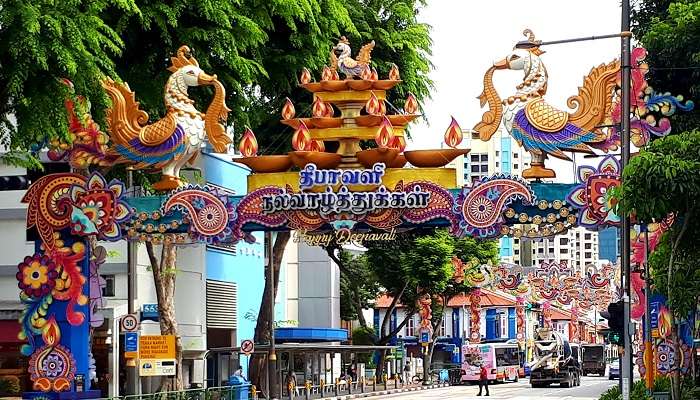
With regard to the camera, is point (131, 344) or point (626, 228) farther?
point (131, 344)

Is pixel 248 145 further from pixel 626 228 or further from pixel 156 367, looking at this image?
pixel 626 228

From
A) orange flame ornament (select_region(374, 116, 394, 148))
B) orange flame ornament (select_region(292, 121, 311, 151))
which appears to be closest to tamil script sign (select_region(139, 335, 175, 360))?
orange flame ornament (select_region(292, 121, 311, 151))

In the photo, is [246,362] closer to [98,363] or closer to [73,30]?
[98,363]

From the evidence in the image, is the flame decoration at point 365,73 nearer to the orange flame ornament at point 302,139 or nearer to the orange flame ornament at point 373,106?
the orange flame ornament at point 373,106

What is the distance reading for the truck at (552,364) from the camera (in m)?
66.6

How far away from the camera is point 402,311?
106 meters

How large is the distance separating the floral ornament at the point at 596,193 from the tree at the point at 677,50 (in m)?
3.63

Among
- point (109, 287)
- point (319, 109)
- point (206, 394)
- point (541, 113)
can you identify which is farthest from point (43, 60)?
point (109, 287)

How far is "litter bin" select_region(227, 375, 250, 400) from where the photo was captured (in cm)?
3775

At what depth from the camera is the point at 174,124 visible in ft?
97.7

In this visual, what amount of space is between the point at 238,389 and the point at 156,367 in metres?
7.49

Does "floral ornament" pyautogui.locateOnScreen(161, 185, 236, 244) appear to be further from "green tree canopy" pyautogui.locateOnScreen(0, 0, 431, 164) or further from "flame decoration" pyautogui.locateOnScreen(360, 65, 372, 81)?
"flame decoration" pyautogui.locateOnScreen(360, 65, 372, 81)

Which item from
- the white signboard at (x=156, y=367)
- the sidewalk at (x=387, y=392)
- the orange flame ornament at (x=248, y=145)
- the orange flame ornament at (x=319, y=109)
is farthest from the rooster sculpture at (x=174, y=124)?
the sidewalk at (x=387, y=392)

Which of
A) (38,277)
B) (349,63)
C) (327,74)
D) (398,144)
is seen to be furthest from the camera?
(38,277)
